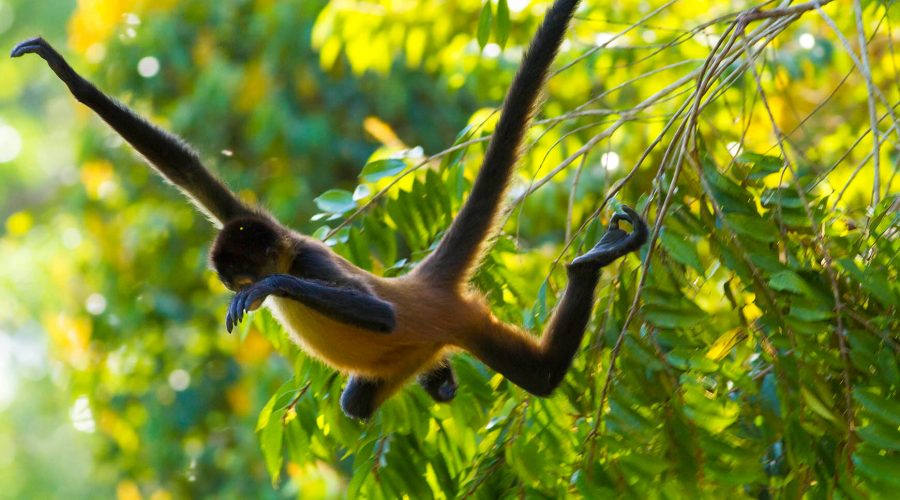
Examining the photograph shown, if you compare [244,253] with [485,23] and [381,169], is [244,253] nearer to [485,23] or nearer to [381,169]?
[381,169]

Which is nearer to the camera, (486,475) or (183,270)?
(486,475)

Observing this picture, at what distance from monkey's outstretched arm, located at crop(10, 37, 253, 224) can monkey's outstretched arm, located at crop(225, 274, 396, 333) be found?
82 cm

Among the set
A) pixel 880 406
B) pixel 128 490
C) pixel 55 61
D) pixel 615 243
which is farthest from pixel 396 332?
pixel 128 490

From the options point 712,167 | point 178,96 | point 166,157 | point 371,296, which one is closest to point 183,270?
point 178,96

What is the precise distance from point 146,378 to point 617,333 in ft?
22.8

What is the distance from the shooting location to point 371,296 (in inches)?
139

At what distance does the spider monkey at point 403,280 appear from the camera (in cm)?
358

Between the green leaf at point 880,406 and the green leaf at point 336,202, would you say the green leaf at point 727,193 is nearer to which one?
the green leaf at point 880,406

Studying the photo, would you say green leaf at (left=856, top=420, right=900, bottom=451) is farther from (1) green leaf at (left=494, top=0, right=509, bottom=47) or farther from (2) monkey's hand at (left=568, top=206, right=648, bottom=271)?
(1) green leaf at (left=494, top=0, right=509, bottom=47)

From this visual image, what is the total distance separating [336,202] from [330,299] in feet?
2.77

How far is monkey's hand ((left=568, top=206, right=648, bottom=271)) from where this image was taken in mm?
3430

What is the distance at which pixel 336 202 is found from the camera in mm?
4188

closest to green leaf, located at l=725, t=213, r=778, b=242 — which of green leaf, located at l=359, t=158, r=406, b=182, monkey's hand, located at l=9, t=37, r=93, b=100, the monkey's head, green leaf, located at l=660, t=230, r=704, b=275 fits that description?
green leaf, located at l=660, t=230, r=704, b=275

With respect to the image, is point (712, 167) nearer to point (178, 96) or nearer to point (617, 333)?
point (617, 333)
